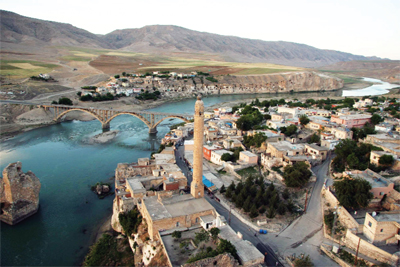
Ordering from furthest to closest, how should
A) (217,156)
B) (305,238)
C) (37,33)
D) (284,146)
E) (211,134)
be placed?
(37,33) → (211,134) → (217,156) → (284,146) → (305,238)

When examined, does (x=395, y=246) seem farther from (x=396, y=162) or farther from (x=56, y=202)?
(x=56, y=202)

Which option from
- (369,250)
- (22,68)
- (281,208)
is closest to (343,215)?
(369,250)

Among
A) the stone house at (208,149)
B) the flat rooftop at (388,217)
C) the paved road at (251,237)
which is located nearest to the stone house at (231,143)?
the stone house at (208,149)

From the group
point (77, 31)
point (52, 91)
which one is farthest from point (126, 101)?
point (77, 31)

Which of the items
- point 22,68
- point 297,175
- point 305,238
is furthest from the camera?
point 22,68

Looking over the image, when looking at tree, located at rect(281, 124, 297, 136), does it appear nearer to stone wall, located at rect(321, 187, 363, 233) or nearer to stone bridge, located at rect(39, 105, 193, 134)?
stone wall, located at rect(321, 187, 363, 233)

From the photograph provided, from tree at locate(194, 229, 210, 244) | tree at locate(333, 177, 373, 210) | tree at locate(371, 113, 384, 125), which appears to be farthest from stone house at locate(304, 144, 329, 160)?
tree at locate(194, 229, 210, 244)

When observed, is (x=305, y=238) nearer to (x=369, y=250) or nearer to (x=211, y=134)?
(x=369, y=250)
